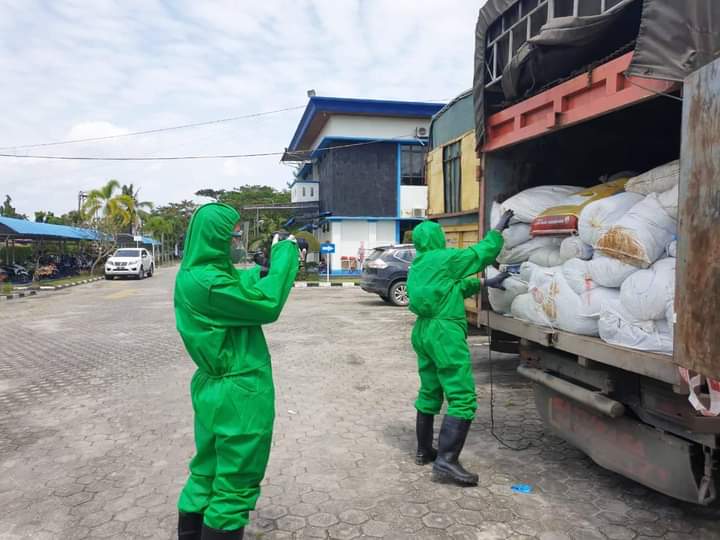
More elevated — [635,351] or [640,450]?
[635,351]

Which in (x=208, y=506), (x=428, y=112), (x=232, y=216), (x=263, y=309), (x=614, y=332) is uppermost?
(x=428, y=112)

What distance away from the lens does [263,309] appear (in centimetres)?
235

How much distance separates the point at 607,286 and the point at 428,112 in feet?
69.7

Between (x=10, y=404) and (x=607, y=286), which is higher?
(x=607, y=286)

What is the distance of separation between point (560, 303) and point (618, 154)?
2087 mm

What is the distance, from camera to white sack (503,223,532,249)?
13.4 ft

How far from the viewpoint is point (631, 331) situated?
2.82m

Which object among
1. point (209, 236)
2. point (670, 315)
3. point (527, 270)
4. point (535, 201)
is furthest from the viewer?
point (535, 201)

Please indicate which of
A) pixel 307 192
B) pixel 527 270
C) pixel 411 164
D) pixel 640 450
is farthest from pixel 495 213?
pixel 307 192

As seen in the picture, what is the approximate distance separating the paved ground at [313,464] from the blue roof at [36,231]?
12.2 meters

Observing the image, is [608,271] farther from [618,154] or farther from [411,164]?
[411,164]

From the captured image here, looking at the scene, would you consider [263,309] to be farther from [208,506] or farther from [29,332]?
[29,332]

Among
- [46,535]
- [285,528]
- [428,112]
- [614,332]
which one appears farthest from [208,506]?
[428,112]

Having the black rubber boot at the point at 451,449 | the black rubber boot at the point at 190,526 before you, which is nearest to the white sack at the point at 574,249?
the black rubber boot at the point at 451,449
